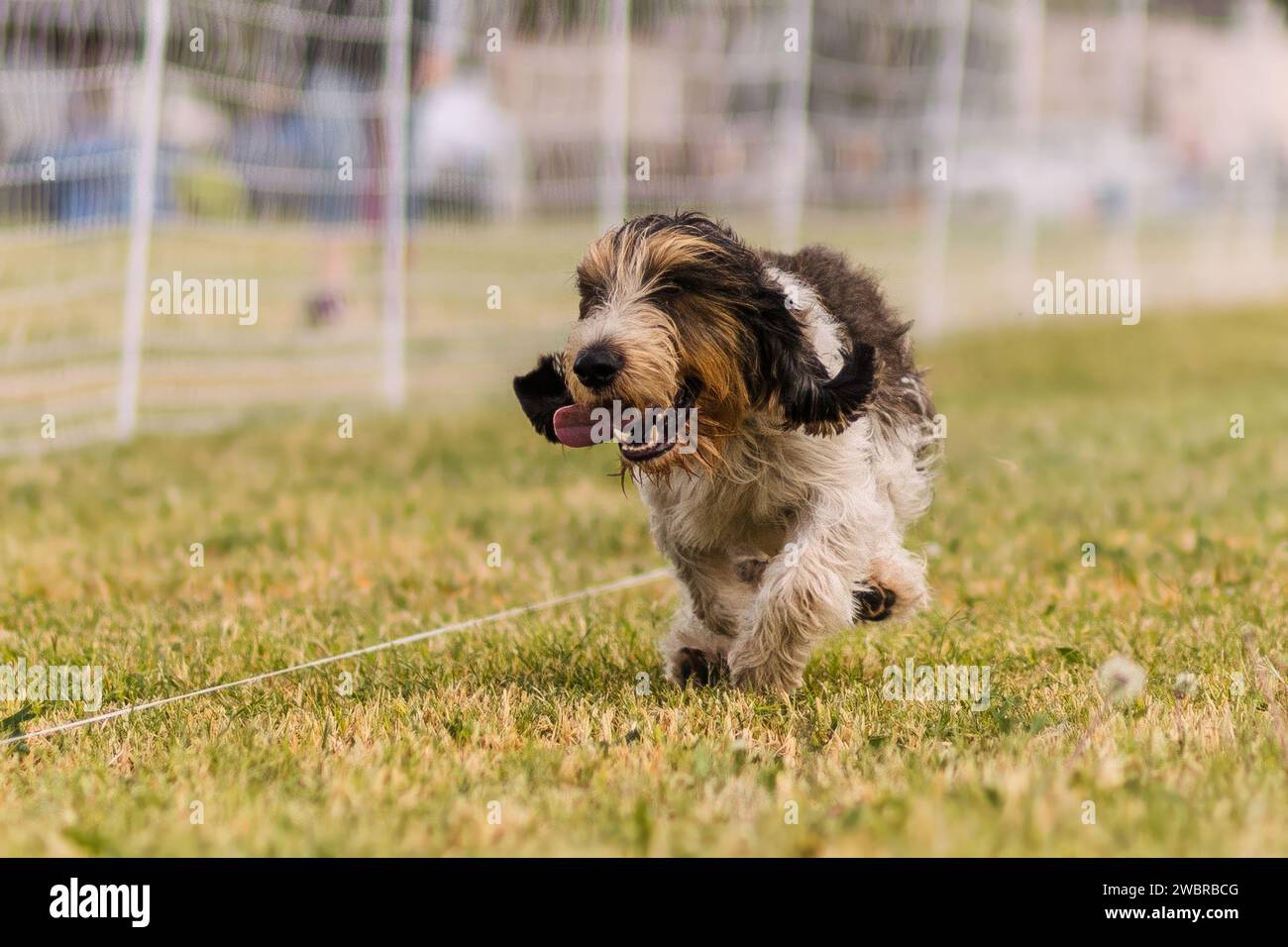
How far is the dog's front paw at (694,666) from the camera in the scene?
5.37 m

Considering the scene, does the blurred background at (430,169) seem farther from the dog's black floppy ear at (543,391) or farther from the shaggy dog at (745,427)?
the shaggy dog at (745,427)

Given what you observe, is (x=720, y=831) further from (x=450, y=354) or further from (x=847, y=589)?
(x=450, y=354)

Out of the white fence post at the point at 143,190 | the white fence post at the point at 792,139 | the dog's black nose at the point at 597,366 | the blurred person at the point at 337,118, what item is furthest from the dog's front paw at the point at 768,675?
the white fence post at the point at 792,139

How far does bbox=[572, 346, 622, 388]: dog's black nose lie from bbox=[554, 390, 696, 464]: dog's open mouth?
9 centimetres

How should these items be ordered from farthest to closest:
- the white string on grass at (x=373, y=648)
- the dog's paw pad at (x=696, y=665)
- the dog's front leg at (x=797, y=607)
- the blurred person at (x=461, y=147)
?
the blurred person at (x=461, y=147) < the dog's paw pad at (x=696, y=665) < the dog's front leg at (x=797, y=607) < the white string on grass at (x=373, y=648)

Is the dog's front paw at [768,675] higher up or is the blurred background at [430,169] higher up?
the blurred background at [430,169]

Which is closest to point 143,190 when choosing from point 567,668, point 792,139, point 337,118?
point 337,118

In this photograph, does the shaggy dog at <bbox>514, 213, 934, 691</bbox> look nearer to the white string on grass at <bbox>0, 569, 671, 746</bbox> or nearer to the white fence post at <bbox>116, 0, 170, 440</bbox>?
the white string on grass at <bbox>0, 569, 671, 746</bbox>

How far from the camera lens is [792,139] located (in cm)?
1631

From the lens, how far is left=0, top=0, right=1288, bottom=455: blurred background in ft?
34.9

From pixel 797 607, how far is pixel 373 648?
1454mm

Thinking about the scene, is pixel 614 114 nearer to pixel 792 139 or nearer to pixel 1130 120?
pixel 792 139

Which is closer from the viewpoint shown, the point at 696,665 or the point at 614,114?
the point at 696,665

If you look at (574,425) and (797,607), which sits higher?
(574,425)
